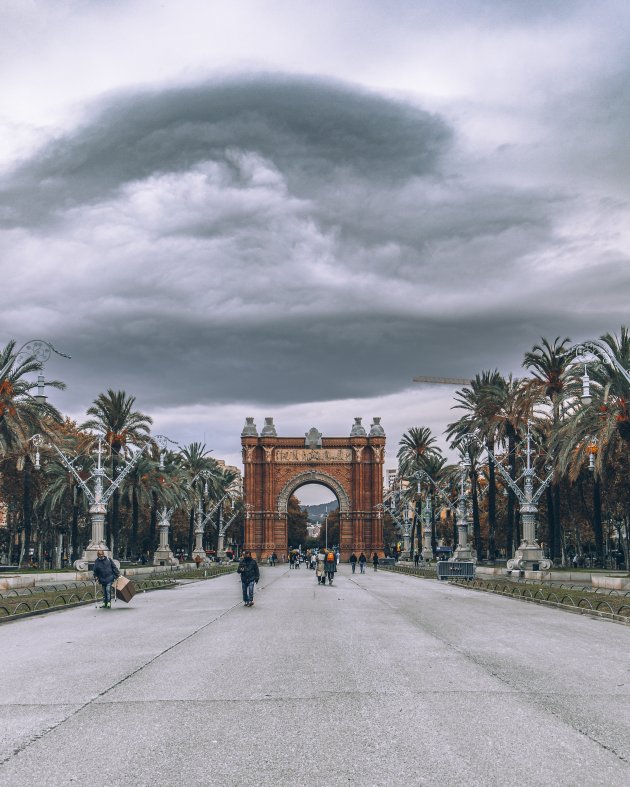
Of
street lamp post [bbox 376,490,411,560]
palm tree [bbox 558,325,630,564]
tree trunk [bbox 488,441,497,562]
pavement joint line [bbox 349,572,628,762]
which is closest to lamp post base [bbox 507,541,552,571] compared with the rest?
palm tree [bbox 558,325,630,564]

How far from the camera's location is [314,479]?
101m

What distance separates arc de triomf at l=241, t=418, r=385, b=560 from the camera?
3863 inches

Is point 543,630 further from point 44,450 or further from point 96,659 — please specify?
point 44,450

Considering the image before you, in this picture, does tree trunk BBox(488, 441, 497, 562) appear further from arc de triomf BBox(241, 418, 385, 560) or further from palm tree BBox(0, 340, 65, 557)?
arc de triomf BBox(241, 418, 385, 560)

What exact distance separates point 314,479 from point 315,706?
9273cm

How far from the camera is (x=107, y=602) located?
22641mm

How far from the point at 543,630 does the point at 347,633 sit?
3.76 m

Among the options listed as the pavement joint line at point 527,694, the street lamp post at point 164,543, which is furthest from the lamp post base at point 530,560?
the street lamp post at point 164,543

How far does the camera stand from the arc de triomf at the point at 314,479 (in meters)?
98.1

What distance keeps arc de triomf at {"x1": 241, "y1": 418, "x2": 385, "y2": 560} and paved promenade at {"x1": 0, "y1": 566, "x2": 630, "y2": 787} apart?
82333 millimetres

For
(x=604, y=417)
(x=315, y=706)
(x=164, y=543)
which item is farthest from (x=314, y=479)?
(x=315, y=706)

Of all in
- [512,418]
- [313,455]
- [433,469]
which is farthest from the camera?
[313,455]

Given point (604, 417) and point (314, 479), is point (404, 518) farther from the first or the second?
point (604, 417)

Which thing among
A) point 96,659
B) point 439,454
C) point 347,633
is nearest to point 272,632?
point 347,633
